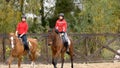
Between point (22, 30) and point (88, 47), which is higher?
point (22, 30)

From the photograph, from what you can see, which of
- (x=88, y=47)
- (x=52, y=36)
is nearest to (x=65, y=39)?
(x=52, y=36)

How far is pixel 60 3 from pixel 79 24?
4360 millimetres

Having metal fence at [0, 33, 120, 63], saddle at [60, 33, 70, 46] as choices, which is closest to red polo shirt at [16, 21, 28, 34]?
saddle at [60, 33, 70, 46]

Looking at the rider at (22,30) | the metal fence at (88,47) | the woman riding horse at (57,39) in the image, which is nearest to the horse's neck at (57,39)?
the woman riding horse at (57,39)

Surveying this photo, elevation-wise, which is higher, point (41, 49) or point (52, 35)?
point (52, 35)

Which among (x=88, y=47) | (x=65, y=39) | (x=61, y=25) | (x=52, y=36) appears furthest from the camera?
(x=88, y=47)

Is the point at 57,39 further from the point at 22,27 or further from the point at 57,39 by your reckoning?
the point at 22,27

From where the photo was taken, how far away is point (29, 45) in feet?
58.8

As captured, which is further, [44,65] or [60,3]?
[60,3]

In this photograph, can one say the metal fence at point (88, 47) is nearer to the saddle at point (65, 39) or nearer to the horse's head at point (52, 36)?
the saddle at point (65, 39)


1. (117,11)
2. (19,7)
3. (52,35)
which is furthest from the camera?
(117,11)

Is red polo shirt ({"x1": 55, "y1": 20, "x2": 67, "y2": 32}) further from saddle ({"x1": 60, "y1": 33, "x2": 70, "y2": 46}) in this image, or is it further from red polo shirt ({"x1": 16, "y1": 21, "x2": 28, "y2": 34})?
red polo shirt ({"x1": 16, "y1": 21, "x2": 28, "y2": 34})

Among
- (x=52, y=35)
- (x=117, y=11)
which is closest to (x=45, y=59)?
(x=52, y=35)

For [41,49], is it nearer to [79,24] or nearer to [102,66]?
[102,66]
